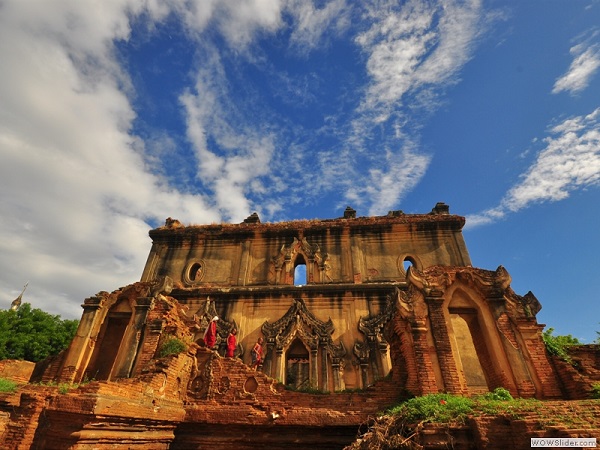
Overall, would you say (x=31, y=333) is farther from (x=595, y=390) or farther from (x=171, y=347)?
(x=595, y=390)

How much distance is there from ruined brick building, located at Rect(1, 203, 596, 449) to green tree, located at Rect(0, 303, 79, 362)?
1521cm

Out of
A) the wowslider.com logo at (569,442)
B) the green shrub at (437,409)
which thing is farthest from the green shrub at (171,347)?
the wowslider.com logo at (569,442)

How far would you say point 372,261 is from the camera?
16688 millimetres

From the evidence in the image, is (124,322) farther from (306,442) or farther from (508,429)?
A: (508,429)

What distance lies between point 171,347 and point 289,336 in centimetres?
643

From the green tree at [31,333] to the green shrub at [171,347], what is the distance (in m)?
21.7

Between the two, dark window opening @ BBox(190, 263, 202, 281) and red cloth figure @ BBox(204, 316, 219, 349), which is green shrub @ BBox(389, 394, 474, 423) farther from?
dark window opening @ BBox(190, 263, 202, 281)

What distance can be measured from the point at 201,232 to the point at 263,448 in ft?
41.3

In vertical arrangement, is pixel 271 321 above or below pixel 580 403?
above

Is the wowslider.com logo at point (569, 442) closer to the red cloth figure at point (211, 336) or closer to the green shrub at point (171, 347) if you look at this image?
the red cloth figure at point (211, 336)

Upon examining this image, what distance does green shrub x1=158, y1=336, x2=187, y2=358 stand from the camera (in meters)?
8.62

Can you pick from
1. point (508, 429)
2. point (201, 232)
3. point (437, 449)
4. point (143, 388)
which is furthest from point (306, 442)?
point (201, 232)

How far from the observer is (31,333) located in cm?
2538

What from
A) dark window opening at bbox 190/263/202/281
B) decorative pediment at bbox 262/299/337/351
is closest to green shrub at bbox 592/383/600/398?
decorative pediment at bbox 262/299/337/351
